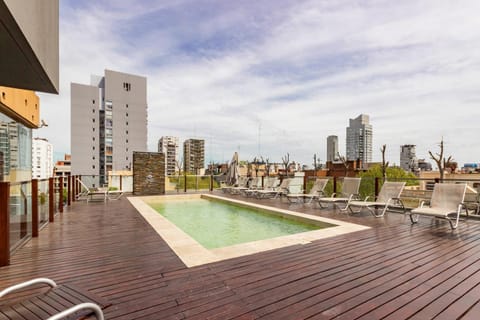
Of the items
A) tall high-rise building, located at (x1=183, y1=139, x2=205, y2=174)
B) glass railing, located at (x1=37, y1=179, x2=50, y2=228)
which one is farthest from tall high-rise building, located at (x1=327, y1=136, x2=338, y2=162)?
glass railing, located at (x1=37, y1=179, x2=50, y2=228)

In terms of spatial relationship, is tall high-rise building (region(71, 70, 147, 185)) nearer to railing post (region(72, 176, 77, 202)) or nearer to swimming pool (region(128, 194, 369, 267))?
railing post (region(72, 176, 77, 202))

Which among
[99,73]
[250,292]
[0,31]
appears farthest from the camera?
[99,73]

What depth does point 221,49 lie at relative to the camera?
12.8 m

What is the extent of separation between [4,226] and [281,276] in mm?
3305

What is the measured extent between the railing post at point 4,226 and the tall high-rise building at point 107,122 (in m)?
50.6

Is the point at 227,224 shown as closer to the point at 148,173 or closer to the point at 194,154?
the point at 148,173

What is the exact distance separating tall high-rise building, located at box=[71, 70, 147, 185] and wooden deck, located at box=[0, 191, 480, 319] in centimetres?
5058

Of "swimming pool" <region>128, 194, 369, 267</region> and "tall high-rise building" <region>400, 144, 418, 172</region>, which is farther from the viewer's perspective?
"tall high-rise building" <region>400, 144, 418, 172</region>

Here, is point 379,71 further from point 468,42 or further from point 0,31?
point 0,31

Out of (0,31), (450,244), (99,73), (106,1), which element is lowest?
(450,244)

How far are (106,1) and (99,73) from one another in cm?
5187

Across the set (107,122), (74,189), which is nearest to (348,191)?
(74,189)

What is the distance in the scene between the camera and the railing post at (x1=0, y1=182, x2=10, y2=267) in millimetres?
3059

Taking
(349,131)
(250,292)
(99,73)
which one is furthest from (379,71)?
(99,73)
